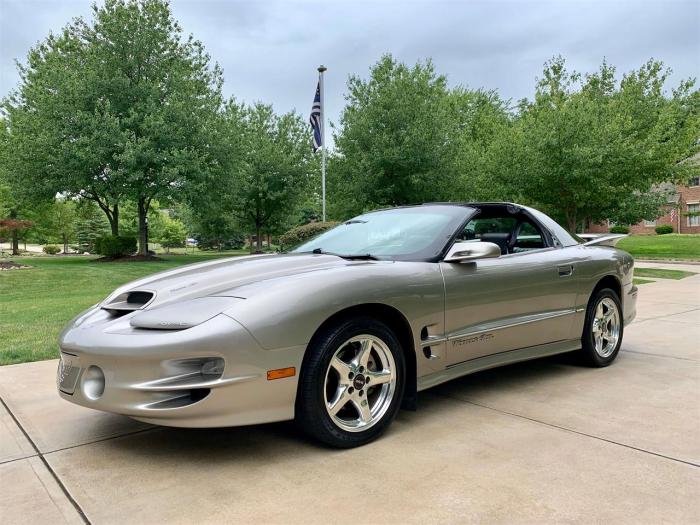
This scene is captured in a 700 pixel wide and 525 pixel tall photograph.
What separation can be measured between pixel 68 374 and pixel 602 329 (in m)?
4.15

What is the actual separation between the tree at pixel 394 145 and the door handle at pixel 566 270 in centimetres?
1729

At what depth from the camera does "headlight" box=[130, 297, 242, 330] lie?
2730 mm

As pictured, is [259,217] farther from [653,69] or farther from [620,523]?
[620,523]

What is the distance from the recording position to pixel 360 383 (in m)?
3.08

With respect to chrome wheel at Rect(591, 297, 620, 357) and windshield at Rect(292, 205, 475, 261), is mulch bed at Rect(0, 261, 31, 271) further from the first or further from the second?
chrome wheel at Rect(591, 297, 620, 357)

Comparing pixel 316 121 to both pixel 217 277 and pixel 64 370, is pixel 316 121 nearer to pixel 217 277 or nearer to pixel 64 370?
pixel 217 277

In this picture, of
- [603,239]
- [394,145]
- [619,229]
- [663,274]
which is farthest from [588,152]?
[619,229]

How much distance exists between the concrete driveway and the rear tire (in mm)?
592

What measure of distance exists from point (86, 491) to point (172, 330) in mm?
812

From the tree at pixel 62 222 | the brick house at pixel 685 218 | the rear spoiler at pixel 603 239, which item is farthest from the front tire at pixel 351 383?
the brick house at pixel 685 218

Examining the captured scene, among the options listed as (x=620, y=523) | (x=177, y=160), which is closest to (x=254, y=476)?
(x=620, y=523)

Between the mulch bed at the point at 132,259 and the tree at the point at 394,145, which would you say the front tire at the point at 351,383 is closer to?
the tree at the point at 394,145

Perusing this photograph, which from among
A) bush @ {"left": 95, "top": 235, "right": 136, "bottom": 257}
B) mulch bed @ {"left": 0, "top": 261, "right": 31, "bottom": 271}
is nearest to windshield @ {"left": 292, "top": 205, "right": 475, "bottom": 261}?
mulch bed @ {"left": 0, "top": 261, "right": 31, "bottom": 271}

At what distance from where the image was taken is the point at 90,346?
2.82m
